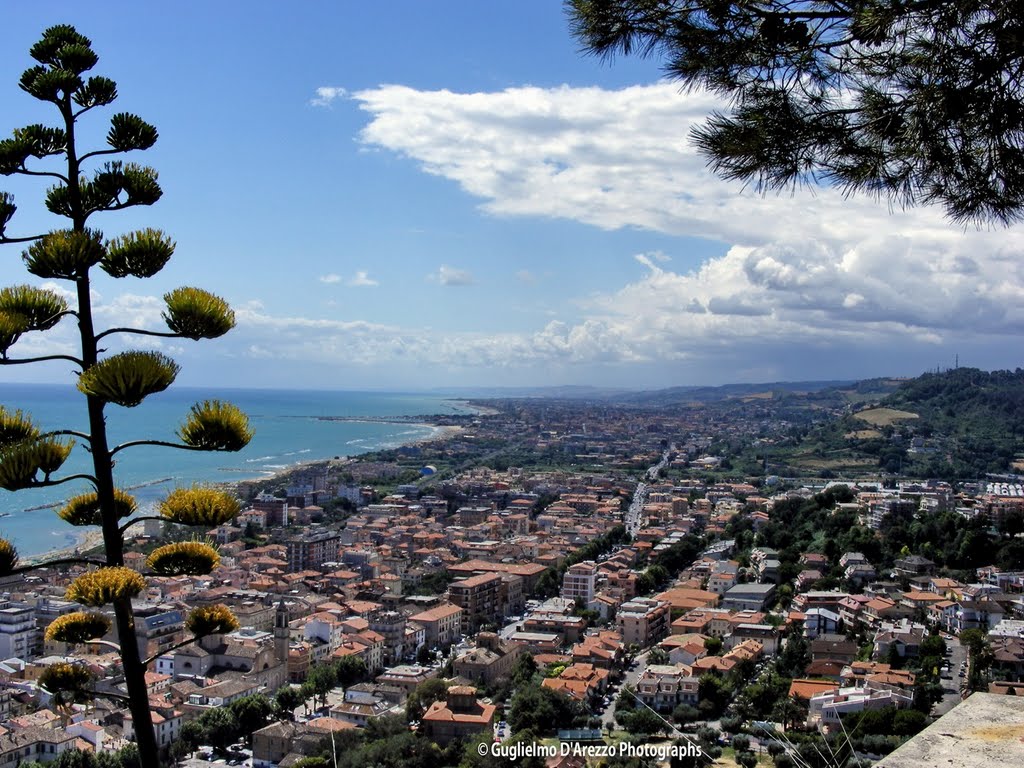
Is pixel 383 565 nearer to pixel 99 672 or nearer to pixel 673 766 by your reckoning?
pixel 99 672

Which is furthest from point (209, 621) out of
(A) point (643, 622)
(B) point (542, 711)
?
(A) point (643, 622)

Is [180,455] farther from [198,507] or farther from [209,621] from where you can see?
[198,507]

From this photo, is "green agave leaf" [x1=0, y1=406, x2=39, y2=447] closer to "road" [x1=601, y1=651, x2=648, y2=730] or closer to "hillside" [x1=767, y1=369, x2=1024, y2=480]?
"road" [x1=601, y1=651, x2=648, y2=730]

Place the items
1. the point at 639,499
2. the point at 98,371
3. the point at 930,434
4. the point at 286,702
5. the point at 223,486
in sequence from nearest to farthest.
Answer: the point at 98,371, the point at 223,486, the point at 286,702, the point at 639,499, the point at 930,434

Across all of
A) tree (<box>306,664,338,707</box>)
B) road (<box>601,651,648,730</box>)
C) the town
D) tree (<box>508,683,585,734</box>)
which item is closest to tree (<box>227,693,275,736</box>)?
the town

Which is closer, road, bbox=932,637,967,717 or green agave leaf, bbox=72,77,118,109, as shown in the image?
green agave leaf, bbox=72,77,118,109

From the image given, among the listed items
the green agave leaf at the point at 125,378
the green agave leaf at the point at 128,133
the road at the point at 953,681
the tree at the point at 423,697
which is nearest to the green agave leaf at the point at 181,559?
the green agave leaf at the point at 125,378

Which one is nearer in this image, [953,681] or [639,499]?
[953,681]
